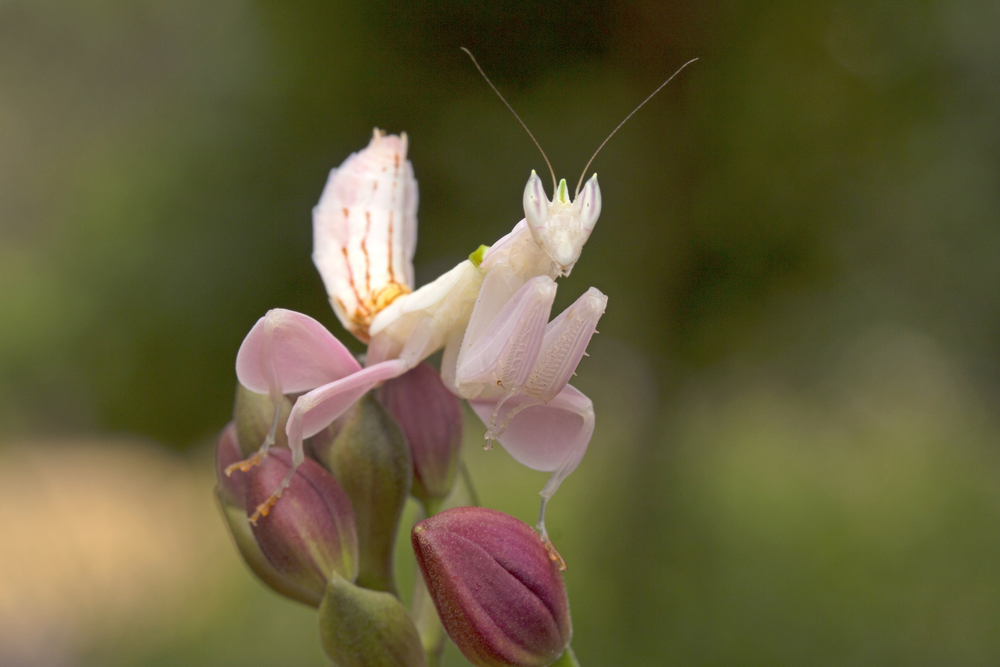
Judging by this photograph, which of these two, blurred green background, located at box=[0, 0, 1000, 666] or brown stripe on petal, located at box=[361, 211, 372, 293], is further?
blurred green background, located at box=[0, 0, 1000, 666]

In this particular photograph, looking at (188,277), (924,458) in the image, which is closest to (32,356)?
(188,277)

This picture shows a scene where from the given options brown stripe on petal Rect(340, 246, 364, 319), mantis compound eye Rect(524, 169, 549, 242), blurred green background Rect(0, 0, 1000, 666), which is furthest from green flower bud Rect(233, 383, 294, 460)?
blurred green background Rect(0, 0, 1000, 666)

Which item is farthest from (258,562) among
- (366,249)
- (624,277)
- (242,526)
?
(624,277)

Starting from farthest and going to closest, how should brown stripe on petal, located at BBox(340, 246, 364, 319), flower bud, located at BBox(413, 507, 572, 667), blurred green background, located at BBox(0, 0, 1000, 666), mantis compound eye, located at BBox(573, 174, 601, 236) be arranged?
1. blurred green background, located at BBox(0, 0, 1000, 666)
2. brown stripe on petal, located at BBox(340, 246, 364, 319)
3. mantis compound eye, located at BBox(573, 174, 601, 236)
4. flower bud, located at BBox(413, 507, 572, 667)

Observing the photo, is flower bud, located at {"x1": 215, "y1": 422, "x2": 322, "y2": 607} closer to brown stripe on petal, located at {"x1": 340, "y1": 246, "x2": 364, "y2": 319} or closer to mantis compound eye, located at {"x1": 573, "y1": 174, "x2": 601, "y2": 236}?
brown stripe on petal, located at {"x1": 340, "y1": 246, "x2": 364, "y2": 319}

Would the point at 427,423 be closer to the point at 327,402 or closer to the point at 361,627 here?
the point at 327,402

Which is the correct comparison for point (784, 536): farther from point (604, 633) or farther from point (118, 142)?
point (118, 142)
